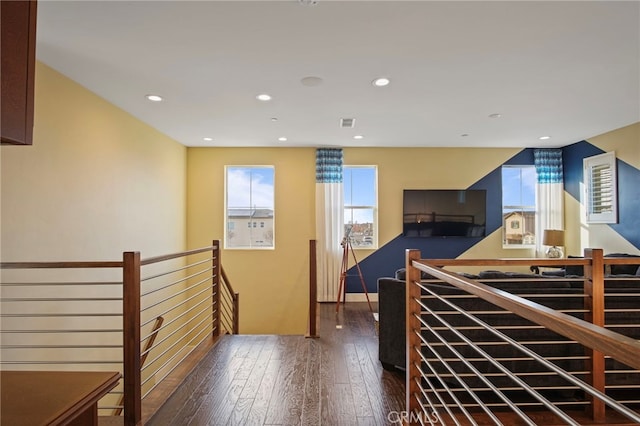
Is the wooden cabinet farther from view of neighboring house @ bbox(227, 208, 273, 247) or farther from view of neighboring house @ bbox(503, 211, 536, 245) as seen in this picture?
view of neighboring house @ bbox(503, 211, 536, 245)

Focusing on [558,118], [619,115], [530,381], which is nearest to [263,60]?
[530,381]

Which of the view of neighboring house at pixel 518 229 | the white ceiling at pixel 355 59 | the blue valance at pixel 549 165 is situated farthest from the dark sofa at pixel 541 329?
the blue valance at pixel 549 165

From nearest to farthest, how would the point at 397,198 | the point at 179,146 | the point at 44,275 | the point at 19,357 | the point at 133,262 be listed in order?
the point at 133,262 < the point at 19,357 < the point at 44,275 < the point at 179,146 < the point at 397,198

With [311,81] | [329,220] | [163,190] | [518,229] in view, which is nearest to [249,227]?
[329,220]

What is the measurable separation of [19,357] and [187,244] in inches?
136

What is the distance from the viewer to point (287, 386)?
2.77 metres

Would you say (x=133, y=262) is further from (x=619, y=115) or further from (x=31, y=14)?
(x=619, y=115)

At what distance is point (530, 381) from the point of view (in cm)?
262

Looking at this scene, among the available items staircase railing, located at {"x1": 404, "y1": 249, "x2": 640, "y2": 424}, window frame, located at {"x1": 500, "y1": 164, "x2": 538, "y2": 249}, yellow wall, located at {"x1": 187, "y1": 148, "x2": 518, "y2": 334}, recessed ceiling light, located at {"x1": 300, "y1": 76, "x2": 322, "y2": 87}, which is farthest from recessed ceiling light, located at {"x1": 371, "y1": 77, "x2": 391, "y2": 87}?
window frame, located at {"x1": 500, "y1": 164, "x2": 538, "y2": 249}

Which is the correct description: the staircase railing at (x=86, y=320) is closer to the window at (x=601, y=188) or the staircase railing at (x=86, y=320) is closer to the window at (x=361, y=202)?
the window at (x=361, y=202)

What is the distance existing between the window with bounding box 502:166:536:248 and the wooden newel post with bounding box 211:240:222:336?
5029mm

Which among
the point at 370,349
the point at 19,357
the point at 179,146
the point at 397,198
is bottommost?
the point at 370,349

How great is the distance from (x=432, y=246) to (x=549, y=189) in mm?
2288

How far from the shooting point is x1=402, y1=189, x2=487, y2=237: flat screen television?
5.95 metres
